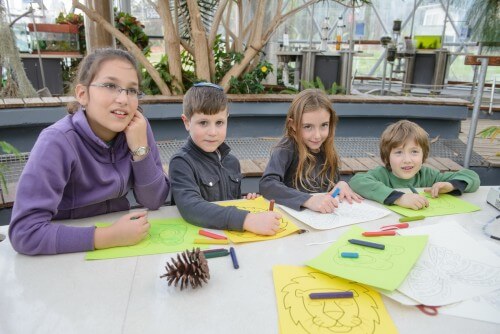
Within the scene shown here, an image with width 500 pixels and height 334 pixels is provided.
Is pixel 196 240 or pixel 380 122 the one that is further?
pixel 380 122

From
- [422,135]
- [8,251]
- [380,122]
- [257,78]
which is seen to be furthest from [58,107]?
[380,122]

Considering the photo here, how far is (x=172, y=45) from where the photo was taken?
342 centimetres

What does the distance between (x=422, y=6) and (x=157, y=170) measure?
9486 millimetres

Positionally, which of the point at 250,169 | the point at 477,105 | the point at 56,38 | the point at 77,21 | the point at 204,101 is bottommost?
the point at 250,169

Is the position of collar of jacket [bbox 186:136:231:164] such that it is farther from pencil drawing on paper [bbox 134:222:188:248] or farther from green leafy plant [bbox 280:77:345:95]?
green leafy plant [bbox 280:77:345:95]

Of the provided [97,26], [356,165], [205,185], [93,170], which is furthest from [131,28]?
[93,170]

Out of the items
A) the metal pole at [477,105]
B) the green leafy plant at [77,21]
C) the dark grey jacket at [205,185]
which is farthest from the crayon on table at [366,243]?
the green leafy plant at [77,21]

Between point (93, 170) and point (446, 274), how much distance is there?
944 mm

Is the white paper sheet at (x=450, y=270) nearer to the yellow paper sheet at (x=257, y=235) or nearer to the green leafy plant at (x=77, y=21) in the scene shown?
the yellow paper sheet at (x=257, y=235)

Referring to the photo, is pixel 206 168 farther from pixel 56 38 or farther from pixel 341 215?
pixel 56 38

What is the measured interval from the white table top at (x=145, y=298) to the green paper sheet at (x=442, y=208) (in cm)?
42

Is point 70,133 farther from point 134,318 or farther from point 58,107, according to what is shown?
point 58,107

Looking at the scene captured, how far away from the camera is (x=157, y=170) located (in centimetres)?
125

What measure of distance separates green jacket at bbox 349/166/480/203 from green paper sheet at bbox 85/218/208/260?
63cm
